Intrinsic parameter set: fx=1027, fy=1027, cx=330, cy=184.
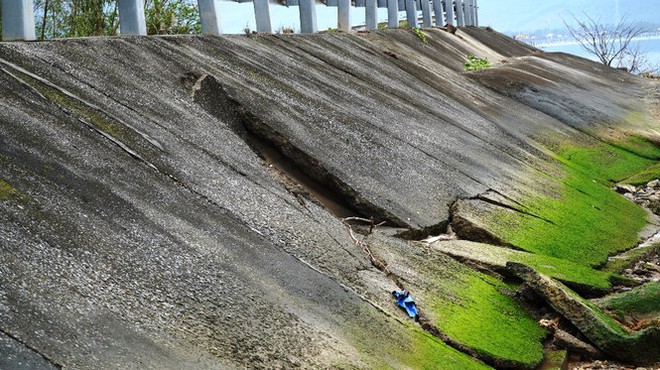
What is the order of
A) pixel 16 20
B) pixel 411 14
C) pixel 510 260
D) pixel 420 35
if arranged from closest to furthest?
pixel 16 20 → pixel 510 260 → pixel 420 35 → pixel 411 14

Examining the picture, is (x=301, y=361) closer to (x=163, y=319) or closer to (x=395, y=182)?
(x=163, y=319)

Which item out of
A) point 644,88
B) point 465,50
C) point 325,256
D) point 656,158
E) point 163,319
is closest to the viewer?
point 163,319

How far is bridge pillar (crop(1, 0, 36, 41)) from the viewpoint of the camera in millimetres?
8391

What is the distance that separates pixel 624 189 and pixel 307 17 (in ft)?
17.9

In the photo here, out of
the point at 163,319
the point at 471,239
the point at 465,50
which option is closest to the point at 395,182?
the point at 471,239

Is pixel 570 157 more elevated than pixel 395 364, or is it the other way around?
pixel 395 364

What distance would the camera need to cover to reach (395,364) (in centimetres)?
621

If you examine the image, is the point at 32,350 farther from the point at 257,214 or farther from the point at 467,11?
the point at 467,11

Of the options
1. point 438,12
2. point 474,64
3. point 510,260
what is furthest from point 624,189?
point 438,12

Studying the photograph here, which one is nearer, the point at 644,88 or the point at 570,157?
the point at 570,157

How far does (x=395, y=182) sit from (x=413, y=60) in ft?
29.0

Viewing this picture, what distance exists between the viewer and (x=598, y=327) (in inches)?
306

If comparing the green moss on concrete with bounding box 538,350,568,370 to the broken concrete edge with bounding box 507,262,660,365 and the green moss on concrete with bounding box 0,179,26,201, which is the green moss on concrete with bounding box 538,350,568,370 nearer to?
the broken concrete edge with bounding box 507,262,660,365

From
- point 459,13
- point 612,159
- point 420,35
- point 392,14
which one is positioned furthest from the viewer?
point 459,13
